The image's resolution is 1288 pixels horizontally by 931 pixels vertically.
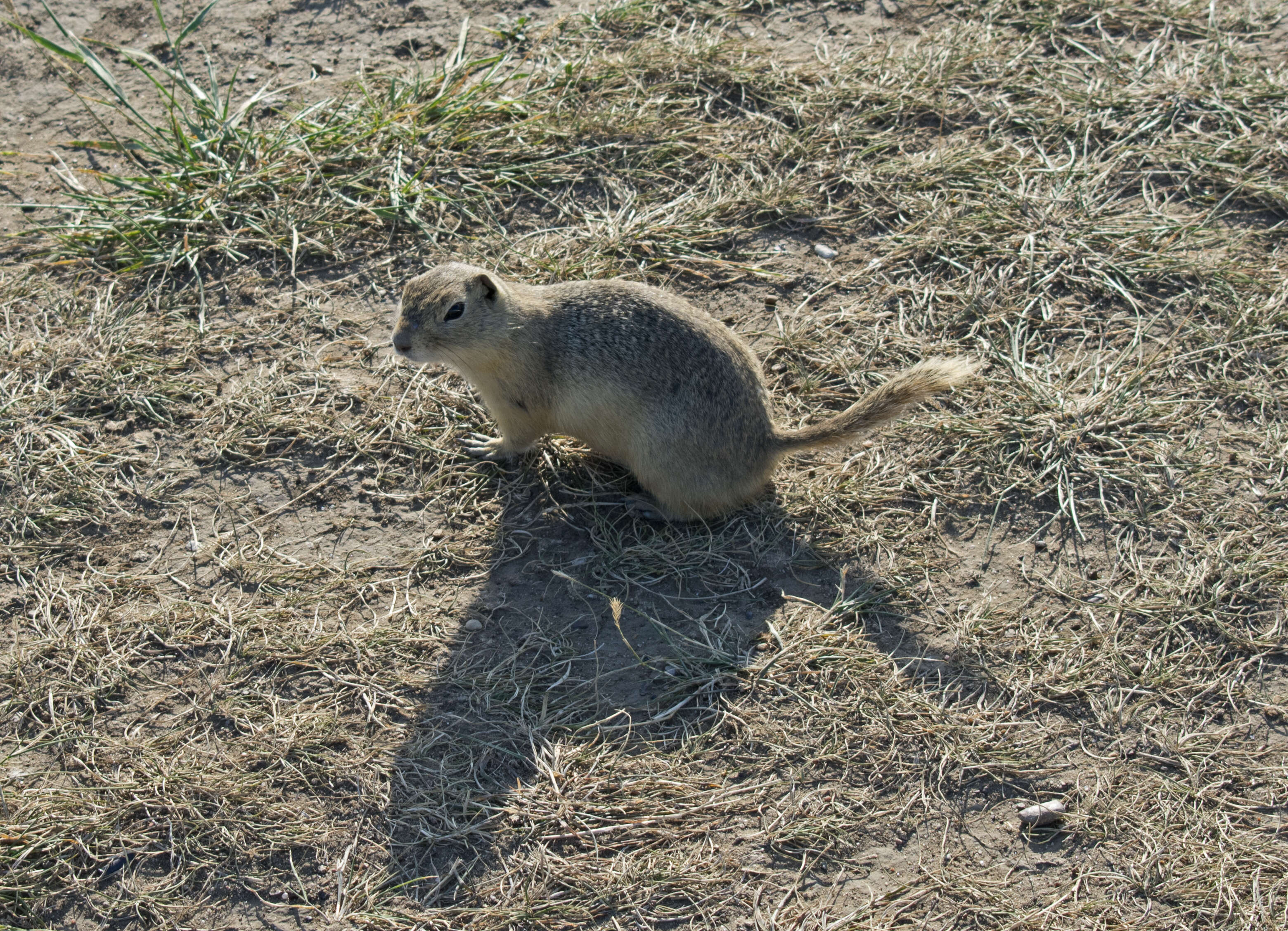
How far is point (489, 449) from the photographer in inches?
178

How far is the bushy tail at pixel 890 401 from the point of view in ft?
12.1

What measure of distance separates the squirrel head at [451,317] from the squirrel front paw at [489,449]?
50cm

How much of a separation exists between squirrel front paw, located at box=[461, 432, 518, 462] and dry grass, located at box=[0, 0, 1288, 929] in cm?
11

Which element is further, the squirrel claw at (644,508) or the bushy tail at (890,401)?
the squirrel claw at (644,508)

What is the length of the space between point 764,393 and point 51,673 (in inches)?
113

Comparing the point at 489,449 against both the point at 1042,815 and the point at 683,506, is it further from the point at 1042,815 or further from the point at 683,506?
the point at 1042,815

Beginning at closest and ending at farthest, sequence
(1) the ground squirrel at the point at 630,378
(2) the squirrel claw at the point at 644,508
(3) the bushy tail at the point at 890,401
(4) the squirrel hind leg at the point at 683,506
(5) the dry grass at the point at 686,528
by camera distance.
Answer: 1. (5) the dry grass at the point at 686,528
2. (3) the bushy tail at the point at 890,401
3. (1) the ground squirrel at the point at 630,378
4. (4) the squirrel hind leg at the point at 683,506
5. (2) the squirrel claw at the point at 644,508

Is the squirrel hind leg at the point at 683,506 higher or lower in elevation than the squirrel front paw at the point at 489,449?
lower

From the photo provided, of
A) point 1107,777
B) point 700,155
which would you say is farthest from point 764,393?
point 700,155

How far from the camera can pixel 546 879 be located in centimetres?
317

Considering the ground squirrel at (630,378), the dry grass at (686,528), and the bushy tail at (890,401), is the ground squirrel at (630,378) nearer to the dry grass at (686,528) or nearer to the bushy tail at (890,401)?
the bushy tail at (890,401)

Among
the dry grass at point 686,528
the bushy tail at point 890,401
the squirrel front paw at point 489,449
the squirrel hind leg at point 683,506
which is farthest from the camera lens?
the squirrel front paw at point 489,449

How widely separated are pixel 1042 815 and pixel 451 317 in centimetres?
277

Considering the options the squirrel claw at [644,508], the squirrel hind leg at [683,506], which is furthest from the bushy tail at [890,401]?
the squirrel claw at [644,508]
